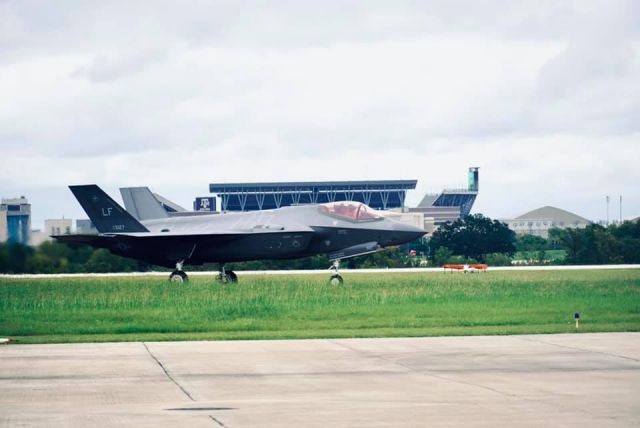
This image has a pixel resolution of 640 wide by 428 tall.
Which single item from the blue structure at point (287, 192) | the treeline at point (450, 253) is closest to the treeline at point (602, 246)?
the treeline at point (450, 253)

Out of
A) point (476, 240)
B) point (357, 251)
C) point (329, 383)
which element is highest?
point (476, 240)

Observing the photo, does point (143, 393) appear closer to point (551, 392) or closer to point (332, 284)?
point (551, 392)

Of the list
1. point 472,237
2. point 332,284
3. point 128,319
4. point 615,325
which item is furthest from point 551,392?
point 472,237

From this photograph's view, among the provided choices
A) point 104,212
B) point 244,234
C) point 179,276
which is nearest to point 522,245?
point 244,234

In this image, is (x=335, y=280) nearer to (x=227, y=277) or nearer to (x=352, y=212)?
(x=352, y=212)

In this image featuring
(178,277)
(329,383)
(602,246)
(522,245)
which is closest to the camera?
(329,383)

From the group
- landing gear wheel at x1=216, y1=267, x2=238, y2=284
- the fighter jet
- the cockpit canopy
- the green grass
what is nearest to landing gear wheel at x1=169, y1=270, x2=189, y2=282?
the fighter jet

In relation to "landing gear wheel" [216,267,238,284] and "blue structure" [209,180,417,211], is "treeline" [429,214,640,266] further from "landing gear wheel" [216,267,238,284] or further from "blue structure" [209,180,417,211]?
"blue structure" [209,180,417,211]

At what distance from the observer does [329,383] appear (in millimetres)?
16422

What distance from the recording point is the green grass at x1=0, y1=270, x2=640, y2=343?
1036 inches

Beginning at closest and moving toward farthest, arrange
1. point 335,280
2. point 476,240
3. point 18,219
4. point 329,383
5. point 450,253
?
point 329,383, point 18,219, point 335,280, point 450,253, point 476,240

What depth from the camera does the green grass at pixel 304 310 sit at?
26312 mm

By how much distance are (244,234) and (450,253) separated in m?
52.6

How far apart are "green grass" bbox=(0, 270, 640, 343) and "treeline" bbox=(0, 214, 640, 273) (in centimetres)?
139
